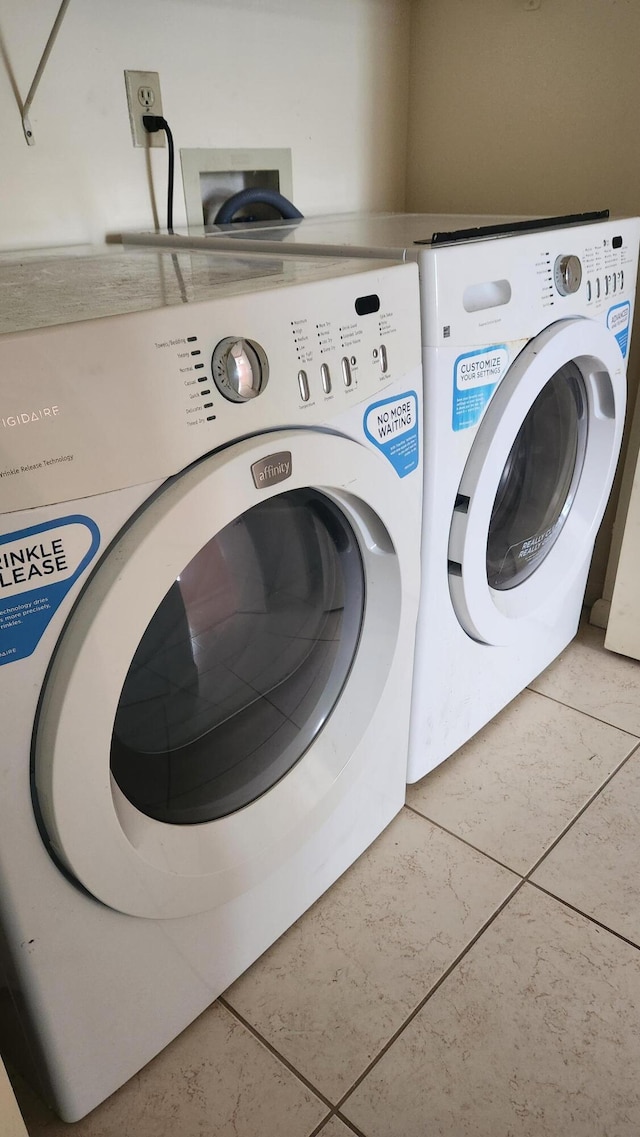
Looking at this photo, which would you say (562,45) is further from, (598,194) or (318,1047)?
(318,1047)

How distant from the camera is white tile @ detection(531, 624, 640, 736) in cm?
149

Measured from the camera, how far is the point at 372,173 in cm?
170

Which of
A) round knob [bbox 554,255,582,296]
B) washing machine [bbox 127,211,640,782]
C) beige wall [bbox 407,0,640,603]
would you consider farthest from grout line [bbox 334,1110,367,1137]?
beige wall [bbox 407,0,640,603]

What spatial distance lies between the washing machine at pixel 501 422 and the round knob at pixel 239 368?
30cm

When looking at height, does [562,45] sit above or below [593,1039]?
above

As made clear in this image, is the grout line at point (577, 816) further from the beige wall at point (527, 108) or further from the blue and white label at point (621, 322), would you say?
the blue and white label at point (621, 322)

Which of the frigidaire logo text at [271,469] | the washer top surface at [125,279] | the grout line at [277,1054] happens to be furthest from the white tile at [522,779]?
the washer top surface at [125,279]

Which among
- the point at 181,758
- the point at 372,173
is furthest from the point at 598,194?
the point at 181,758

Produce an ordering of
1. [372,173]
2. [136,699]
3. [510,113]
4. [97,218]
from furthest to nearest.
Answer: [372,173]
[510,113]
[97,218]
[136,699]

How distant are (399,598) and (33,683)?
0.49 m

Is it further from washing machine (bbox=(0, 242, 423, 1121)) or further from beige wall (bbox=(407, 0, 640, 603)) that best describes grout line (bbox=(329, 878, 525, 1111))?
beige wall (bbox=(407, 0, 640, 603))

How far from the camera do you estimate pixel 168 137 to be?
1.27 m

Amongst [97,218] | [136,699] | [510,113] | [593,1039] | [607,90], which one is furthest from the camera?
[510,113]

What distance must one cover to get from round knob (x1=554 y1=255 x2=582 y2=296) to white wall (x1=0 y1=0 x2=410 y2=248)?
67cm
